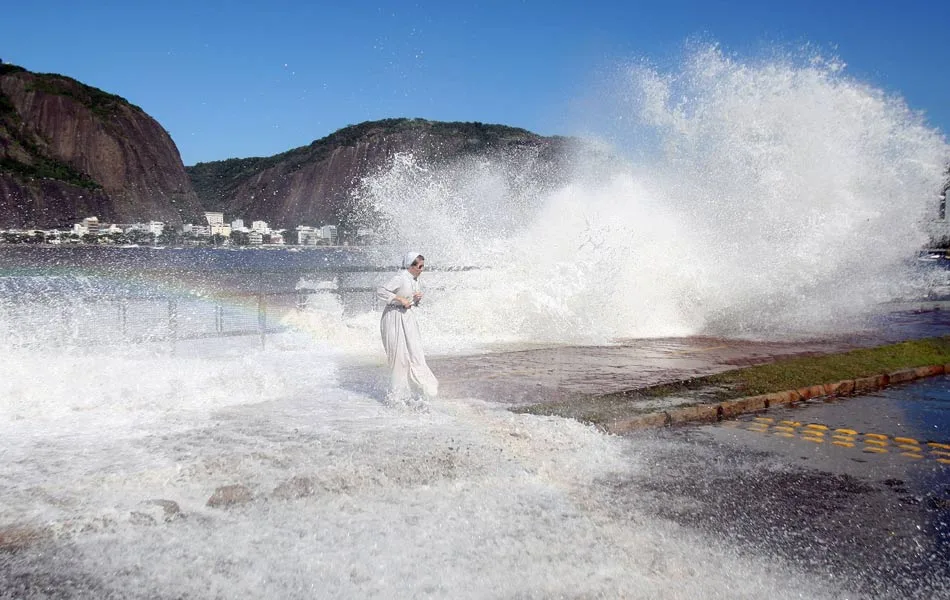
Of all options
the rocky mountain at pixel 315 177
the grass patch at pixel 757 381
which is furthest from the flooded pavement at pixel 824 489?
the rocky mountain at pixel 315 177

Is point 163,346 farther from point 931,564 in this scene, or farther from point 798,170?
point 798,170

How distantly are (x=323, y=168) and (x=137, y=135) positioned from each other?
1393 inches

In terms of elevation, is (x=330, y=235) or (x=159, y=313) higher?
(x=330, y=235)

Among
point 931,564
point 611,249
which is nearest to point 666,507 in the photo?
point 931,564

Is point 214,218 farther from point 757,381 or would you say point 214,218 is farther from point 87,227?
point 757,381

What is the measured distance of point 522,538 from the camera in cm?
435

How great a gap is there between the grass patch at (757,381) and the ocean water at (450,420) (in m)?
0.69

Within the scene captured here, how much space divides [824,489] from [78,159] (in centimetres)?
13890

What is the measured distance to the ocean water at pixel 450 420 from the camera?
393 centimetres

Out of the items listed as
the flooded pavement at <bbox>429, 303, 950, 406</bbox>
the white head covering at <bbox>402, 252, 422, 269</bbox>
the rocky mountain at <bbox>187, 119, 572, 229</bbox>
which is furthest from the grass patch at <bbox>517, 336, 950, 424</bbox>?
the rocky mountain at <bbox>187, 119, 572, 229</bbox>

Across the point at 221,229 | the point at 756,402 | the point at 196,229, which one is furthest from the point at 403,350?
the point at 221,229

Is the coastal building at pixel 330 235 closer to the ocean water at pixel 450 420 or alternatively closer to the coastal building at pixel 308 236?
the coastal building at pixel 308 236

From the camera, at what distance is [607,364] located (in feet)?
36.3

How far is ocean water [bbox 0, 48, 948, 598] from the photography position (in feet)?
12.9
